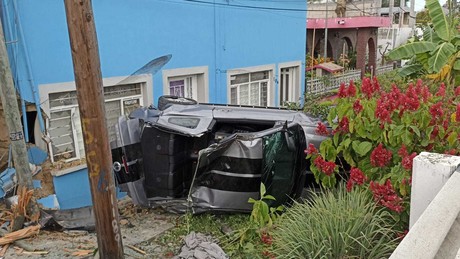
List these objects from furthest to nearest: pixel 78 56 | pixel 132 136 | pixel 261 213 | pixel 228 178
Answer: pixel 132 136 < pixel 228 178 < pixel 261 213 < pixel 78 56

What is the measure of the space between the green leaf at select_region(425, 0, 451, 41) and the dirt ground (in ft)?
19.2

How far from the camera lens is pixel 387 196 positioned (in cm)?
376

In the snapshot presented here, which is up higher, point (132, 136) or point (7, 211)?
point (132, 136)

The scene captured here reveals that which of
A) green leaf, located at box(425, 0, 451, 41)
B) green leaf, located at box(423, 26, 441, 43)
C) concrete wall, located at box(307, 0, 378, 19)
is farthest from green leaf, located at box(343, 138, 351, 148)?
concrete wall, located at box(307, 0, 378, 19)

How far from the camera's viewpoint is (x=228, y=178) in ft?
18.6

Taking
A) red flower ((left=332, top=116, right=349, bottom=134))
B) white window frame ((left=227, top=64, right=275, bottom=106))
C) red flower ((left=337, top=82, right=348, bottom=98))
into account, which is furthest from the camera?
white window frame ((left=227, top=64, right=275, bottom=106))

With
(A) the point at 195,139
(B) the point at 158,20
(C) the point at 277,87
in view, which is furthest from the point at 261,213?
(C) the point at 277,87

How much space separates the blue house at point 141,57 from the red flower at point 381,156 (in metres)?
5.32

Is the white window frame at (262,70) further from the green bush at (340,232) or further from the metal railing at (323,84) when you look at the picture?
the green bush at (340,232)

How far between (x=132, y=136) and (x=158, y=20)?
3.72m

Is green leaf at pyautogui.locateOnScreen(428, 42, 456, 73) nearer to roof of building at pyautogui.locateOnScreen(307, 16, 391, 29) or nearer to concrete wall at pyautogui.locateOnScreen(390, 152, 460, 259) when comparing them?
concrete wall at pyautogui.locateOnScreen(390, 152, 460, 259)

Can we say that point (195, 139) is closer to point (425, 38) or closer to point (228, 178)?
point (228, 178)

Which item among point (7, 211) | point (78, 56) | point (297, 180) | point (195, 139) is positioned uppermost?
point (78, 56)

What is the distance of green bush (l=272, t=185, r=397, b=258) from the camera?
346 cm
